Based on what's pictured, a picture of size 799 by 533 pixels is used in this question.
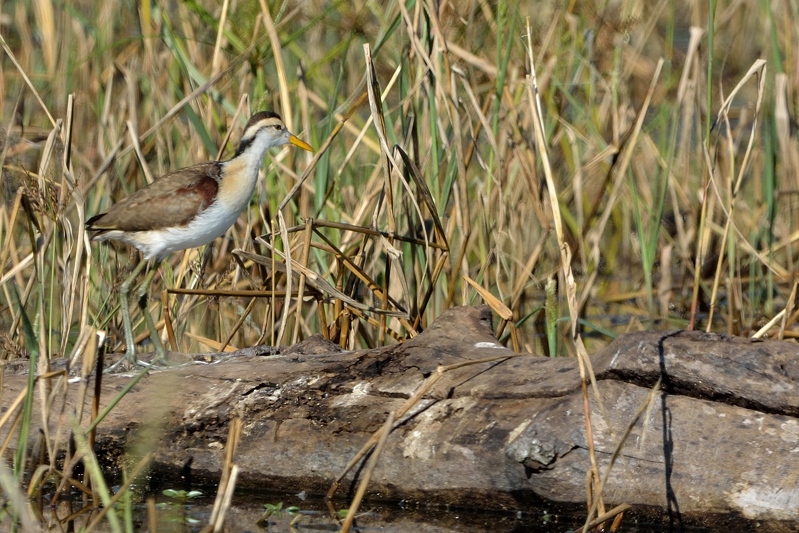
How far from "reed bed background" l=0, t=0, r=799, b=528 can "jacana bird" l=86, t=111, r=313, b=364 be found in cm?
17

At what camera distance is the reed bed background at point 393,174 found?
15.0 ft

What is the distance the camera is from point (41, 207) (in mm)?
3977

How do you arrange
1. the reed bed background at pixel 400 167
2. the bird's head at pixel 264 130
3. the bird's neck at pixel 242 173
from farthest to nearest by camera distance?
the bird's head at pixel 264 130
the bird's neck at pixel 242 173
the reed bed background at pixel 400 167

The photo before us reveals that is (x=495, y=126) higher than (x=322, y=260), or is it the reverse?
(x=495, y=126)

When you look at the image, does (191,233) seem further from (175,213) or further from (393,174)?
(393,174)

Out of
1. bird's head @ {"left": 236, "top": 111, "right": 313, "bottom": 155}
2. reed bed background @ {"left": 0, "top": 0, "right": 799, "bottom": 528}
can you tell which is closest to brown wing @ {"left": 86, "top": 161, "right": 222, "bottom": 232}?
reed bed background @ {"left": 0, "top": 0, "right": 799, "bottom": 528}

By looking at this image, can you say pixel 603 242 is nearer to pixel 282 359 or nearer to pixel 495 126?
pixel 495 126

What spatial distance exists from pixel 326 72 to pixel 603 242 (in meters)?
2.41

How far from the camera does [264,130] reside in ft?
16.5

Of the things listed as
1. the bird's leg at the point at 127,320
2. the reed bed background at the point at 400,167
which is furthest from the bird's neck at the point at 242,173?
the bird's leg at the point at 127,320

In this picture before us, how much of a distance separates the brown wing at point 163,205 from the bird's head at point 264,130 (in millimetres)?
313

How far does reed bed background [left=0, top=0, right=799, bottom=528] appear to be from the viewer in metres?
4.57

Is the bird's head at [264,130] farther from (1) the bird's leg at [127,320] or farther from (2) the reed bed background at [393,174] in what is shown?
(1) the bird's leg at [127,320]

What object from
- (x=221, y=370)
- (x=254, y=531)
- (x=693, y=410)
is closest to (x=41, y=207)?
(x=221, y=370)
